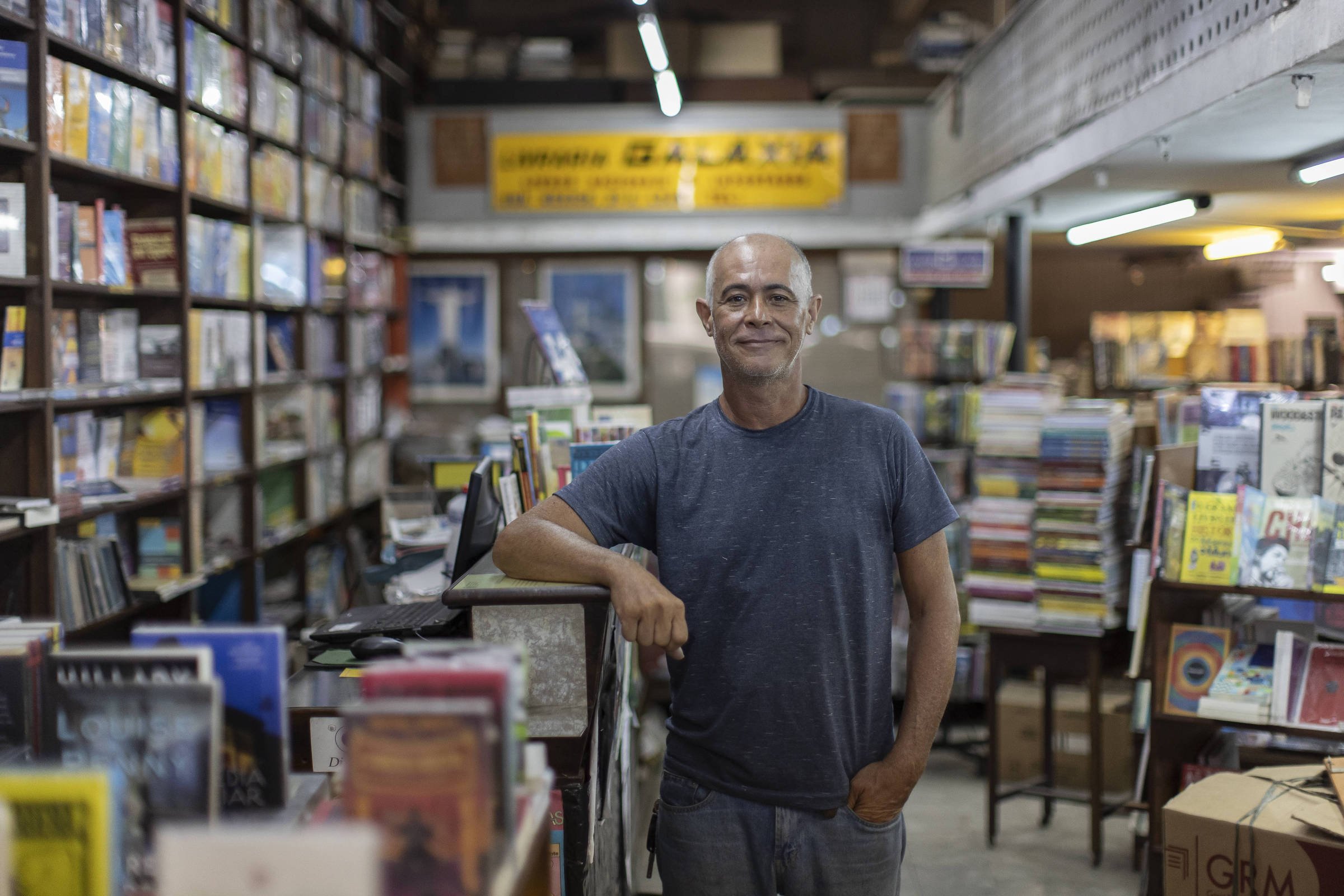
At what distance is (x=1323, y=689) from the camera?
2816 millimetres

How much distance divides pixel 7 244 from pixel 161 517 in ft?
4.89

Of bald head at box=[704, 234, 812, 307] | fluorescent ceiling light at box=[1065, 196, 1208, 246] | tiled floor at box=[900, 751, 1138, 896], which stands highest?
fluorescent ceiling light at box=[1065, 196, 1208, 246]

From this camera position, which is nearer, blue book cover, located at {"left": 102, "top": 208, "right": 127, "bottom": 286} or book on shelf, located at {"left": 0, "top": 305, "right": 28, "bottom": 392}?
book on shelf, located at {"left": 0, "top": 305, "right": 28, "bottom": 392}

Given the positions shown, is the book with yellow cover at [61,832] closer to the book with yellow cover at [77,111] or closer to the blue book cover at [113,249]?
the book with yellow cover at [77,111]

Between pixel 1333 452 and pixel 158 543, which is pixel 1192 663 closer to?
pixel 1333 452

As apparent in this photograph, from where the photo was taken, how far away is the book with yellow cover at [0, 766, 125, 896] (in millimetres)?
1014

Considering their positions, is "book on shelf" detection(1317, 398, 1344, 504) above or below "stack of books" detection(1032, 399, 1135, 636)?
above

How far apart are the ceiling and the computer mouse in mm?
2794

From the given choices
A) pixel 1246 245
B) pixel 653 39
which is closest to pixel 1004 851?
pixel 653 39

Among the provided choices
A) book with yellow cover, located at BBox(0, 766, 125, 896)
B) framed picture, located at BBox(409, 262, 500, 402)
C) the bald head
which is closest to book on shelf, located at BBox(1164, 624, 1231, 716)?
the bald head

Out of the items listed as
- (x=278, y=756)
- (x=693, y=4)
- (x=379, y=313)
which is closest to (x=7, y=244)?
(x=278, y=756)

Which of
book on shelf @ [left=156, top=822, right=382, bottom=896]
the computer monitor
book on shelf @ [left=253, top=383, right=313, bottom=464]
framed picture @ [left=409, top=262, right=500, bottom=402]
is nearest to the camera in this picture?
book on shelf @ [left=156, top=822, right=382, bottom=896]

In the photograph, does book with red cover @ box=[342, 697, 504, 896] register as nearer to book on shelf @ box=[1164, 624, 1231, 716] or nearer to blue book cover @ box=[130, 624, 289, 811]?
blue book cover @ box=[130, 624, 289, 811]

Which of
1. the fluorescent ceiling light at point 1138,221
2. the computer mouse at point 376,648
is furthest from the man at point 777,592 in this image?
the fluorescent ceiling light at point 1138,221
